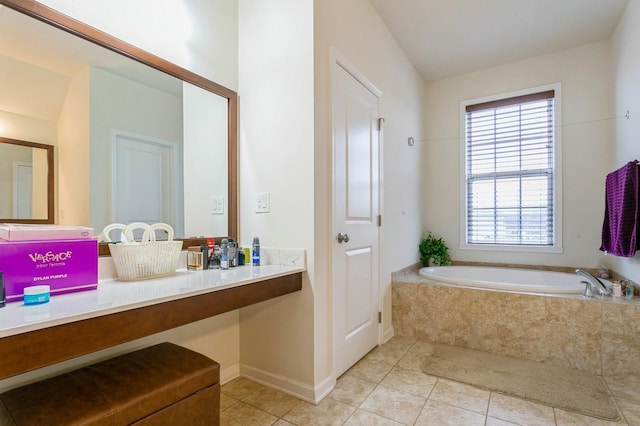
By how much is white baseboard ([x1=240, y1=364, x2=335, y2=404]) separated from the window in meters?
2.53

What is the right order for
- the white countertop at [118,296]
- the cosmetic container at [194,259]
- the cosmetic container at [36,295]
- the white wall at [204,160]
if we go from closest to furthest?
the white countertop at [118,296]
the cosmetic container at [36,295]
the cosmetic container at [194,259]
the white wall at [204,160]

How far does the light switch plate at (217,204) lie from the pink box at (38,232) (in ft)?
2.52

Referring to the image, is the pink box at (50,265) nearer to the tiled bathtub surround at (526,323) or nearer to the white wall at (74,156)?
the white wall at (74,156)

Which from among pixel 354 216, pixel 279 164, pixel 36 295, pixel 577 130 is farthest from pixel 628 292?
pixel 36 295

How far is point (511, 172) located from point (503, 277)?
1115mm

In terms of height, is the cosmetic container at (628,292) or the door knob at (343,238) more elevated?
the door knob at (343,238)

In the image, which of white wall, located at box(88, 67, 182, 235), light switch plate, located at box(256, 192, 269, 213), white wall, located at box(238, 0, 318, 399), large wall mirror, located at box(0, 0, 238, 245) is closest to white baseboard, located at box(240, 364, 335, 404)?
white wall, located at box(238, 0, 318, 399)

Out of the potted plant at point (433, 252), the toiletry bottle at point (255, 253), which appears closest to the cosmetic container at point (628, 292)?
the potted plant at point (433, 252)

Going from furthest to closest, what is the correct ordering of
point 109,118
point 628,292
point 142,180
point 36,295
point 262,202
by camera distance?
point 628,292 → point 262,202 → point 142,180 → point 109,118 → point 36,295

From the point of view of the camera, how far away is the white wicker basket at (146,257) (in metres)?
1.47

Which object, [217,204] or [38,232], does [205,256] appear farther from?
[38,232]

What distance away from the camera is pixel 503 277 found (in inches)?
133

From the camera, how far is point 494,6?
2.56 m

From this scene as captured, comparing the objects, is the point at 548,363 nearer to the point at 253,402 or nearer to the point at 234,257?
the point at 253,402
